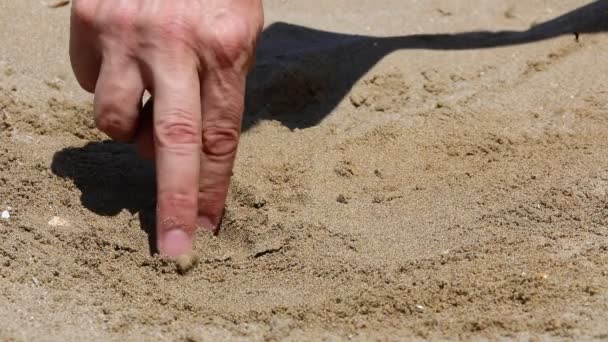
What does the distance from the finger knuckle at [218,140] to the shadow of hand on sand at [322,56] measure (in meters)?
0.62

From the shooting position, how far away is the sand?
6.73 feet

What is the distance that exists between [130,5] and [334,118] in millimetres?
928

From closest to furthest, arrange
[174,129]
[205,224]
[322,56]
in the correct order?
[174,129] → [205,224] → [322,56]

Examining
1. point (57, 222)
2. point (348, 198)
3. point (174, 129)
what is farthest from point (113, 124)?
point (348, 198)

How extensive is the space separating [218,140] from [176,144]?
12cm

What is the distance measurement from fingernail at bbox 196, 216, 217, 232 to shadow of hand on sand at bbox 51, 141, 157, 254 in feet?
0.36

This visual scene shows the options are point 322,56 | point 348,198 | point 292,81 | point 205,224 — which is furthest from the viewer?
point 322,56

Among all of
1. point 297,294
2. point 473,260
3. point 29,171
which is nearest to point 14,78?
point 29,171

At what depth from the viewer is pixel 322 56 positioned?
10.9 ft

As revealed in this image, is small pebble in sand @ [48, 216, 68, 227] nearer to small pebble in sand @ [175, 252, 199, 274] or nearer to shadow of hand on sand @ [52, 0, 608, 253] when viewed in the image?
shadow of hand on sand @ [52, 0, 608, 253]

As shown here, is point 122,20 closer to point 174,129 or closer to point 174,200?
point 174,129

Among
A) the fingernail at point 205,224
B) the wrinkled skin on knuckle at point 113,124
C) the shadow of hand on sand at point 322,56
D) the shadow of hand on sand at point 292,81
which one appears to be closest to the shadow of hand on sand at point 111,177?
the shadow of hand on sand at point 292,81

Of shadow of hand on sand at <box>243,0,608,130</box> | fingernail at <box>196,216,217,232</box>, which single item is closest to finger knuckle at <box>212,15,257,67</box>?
fingernail at <box>196,216,217,232</box>

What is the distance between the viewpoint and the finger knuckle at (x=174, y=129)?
217 centimetres
